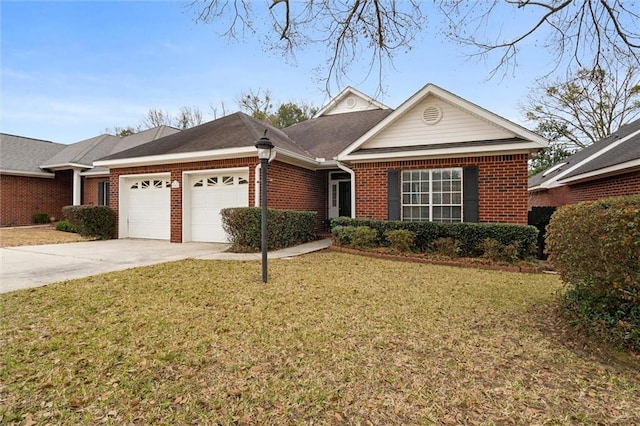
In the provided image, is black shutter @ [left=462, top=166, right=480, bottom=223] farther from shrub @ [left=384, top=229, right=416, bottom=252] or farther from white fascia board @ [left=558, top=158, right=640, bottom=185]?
white fascia board @ [left=558, top=158, right=640, bottom=185]

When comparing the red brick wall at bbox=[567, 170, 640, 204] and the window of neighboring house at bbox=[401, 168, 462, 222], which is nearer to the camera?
the red brick wall at bbox=[567, 170, 640, 204]

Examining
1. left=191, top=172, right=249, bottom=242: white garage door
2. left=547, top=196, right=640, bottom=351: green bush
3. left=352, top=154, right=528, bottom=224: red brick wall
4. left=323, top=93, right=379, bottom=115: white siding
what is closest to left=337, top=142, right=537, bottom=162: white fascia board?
left=352, top=154, right=528, bottom=224: red brick wall

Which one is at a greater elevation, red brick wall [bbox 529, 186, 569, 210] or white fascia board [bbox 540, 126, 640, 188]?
white fascia board [bbox 540, 126, 640, 188]

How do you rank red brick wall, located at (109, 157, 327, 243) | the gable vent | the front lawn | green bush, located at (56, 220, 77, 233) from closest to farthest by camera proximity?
the front lawn < the gable vent < red brick wall, located at (109, 157, 327, 243) < green bush, located at (56, 220, 77, 233)

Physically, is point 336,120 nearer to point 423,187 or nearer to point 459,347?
point 423,187

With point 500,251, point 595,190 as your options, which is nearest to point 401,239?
point 500,251

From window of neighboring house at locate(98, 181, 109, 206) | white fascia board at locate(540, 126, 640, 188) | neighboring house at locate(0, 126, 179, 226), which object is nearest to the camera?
white fascia board at locate(540, 126, 640, 188)

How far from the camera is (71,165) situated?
647 inches

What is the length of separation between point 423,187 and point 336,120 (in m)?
7.62

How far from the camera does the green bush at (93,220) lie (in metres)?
11.8

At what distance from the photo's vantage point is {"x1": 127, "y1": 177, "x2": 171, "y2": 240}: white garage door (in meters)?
12.1

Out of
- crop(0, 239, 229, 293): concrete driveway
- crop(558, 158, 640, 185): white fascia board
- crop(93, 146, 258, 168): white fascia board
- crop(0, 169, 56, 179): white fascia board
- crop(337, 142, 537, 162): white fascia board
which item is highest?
crop(0, 169, 56, 179): white fascia board

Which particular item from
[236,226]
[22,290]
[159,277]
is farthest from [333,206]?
[22,290]

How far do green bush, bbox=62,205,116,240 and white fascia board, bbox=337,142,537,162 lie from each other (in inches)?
347
